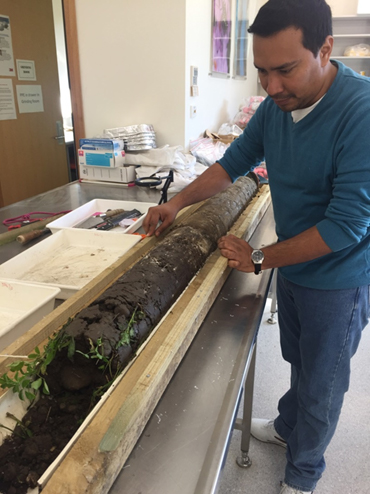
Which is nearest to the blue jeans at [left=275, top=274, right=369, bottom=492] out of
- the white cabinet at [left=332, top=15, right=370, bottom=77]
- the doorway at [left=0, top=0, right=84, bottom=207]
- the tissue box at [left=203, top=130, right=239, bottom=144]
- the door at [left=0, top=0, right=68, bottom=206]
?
the tissue box at [left=203, top=130, right=239, bottom=144]

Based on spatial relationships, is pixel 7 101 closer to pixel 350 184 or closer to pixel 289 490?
pixel 350 184

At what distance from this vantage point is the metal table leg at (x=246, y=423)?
156 centimetres

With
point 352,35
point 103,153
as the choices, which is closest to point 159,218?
point 103,153

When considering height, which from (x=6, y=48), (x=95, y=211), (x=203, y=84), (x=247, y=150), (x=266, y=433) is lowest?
(x=266, y=433)

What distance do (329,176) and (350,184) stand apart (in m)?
0.11

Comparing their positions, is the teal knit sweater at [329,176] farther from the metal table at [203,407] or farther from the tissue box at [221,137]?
the tissue box at [221,137]

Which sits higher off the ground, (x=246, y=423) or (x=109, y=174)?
(x=109, y=174)

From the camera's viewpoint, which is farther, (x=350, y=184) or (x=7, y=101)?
(x=7, y=101)

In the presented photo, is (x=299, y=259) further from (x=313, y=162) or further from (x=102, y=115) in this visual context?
(x=102, y=115)

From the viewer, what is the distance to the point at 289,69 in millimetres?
930

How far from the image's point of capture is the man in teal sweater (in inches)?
36.1

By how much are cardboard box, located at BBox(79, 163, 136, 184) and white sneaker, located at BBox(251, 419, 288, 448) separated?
1616 mm

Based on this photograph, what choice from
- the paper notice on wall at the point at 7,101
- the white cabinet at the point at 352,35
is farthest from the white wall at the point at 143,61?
the white cabinet at the point at 352,35

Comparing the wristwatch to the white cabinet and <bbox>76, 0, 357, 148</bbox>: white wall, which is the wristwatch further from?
the white cabinet
